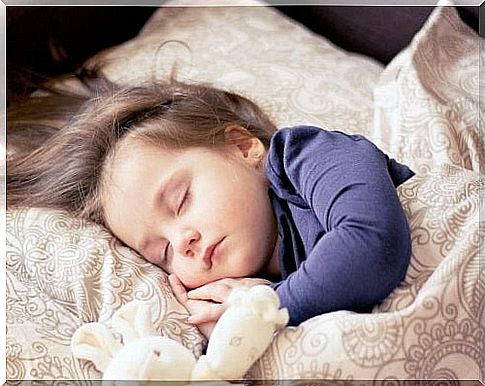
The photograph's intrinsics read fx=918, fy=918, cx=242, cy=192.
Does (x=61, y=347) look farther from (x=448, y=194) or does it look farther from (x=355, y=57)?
(x=355, y=57)

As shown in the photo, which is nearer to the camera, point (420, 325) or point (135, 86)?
point (420, 325)

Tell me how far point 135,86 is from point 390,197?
359mm

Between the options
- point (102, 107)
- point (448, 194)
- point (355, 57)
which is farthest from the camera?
point (355, 57)

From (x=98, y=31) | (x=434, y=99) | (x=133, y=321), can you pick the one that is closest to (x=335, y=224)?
(x=133, y=321)

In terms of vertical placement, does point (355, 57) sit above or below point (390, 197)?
below

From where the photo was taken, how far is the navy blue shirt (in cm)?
71

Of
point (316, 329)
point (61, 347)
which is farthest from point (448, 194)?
point (61, 347)

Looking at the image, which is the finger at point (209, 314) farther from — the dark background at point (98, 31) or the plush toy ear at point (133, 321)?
the dark background at point (98, 31)

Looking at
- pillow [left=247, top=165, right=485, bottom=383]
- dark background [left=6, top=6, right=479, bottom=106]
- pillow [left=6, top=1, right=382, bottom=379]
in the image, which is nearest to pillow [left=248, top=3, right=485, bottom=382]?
pillow [left=247, top=165, right=485, bottom=383]

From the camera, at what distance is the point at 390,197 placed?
74cm

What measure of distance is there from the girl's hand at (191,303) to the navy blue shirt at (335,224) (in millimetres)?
63

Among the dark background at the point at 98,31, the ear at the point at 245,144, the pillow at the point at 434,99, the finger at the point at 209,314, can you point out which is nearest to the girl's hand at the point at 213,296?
the finger at the point at 209,314

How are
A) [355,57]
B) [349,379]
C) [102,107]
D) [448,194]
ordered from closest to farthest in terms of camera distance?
[349,379] → [448,194] → [102,107] → [355,57]

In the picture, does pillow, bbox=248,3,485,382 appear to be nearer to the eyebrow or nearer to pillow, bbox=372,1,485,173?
pillow, bbox=372,1,485,173
